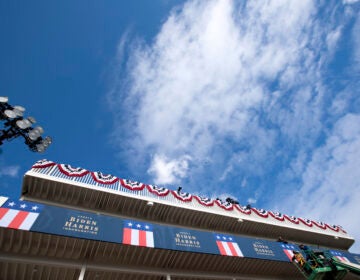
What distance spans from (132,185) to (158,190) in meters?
1.88

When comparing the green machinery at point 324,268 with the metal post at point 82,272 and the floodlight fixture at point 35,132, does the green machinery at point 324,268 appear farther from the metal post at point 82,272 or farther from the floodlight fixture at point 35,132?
the floodlight fixture at point 35,132

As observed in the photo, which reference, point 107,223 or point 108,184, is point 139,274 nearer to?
point 107,223

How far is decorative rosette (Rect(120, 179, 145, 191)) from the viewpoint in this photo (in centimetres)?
1562

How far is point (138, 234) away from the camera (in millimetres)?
10391

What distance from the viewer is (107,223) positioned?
1019 cm

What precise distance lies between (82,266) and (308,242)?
1922cm

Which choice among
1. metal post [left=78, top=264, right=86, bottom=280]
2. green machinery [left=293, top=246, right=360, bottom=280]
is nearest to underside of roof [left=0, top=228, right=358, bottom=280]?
metal post [left=78, top=264, right=86, bottom=280]

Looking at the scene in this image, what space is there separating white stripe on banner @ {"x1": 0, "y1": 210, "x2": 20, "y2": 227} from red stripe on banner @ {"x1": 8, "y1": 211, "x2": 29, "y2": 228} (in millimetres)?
86

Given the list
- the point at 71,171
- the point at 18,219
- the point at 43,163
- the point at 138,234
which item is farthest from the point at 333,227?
the point at 18,219

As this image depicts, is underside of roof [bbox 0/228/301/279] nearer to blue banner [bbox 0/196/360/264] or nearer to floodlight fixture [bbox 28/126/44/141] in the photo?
blue banner [bbox 0/196/360/264]

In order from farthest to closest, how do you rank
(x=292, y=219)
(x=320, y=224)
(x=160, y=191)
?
A: (x=320, y=224) < (x=292, y=219) < (x=160, y=191)

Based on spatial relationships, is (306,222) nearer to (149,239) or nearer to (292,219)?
(292,219)

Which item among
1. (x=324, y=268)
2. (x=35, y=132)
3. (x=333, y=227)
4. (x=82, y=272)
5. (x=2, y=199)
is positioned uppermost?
(x=35, y=132)

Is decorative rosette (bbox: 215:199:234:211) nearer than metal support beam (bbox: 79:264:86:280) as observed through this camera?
No
